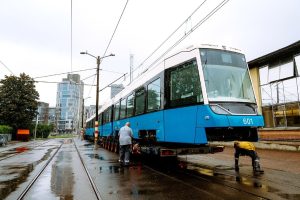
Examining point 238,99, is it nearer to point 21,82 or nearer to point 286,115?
point 286,115

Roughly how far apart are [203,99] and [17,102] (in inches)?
1862

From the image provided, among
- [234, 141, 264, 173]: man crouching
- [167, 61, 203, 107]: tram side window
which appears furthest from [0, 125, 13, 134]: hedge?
[234, 141, 264, 173]: man crouching

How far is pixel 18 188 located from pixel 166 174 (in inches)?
171

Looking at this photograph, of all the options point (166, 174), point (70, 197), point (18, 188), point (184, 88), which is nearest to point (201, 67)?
point (184, 88)

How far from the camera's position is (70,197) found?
6621 millimetres

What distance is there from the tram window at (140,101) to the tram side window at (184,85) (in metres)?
2.60

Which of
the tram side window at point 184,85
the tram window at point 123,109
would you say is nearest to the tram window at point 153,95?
the tram side window at point 184,85

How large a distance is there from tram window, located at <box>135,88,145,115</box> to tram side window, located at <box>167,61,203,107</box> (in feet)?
8.54

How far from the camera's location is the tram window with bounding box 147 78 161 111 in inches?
418

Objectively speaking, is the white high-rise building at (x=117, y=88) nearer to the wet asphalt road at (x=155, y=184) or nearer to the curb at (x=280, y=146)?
the curb at (x=280, y=146)

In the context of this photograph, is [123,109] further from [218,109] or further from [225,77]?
[218,109]

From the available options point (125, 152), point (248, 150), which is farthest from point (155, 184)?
point (125, 152)

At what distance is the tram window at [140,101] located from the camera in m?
12.4

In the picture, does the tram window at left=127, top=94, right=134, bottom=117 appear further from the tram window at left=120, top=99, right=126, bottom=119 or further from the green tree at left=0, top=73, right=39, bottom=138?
the green tree at left=0, top=73, right=39, bottom=138
